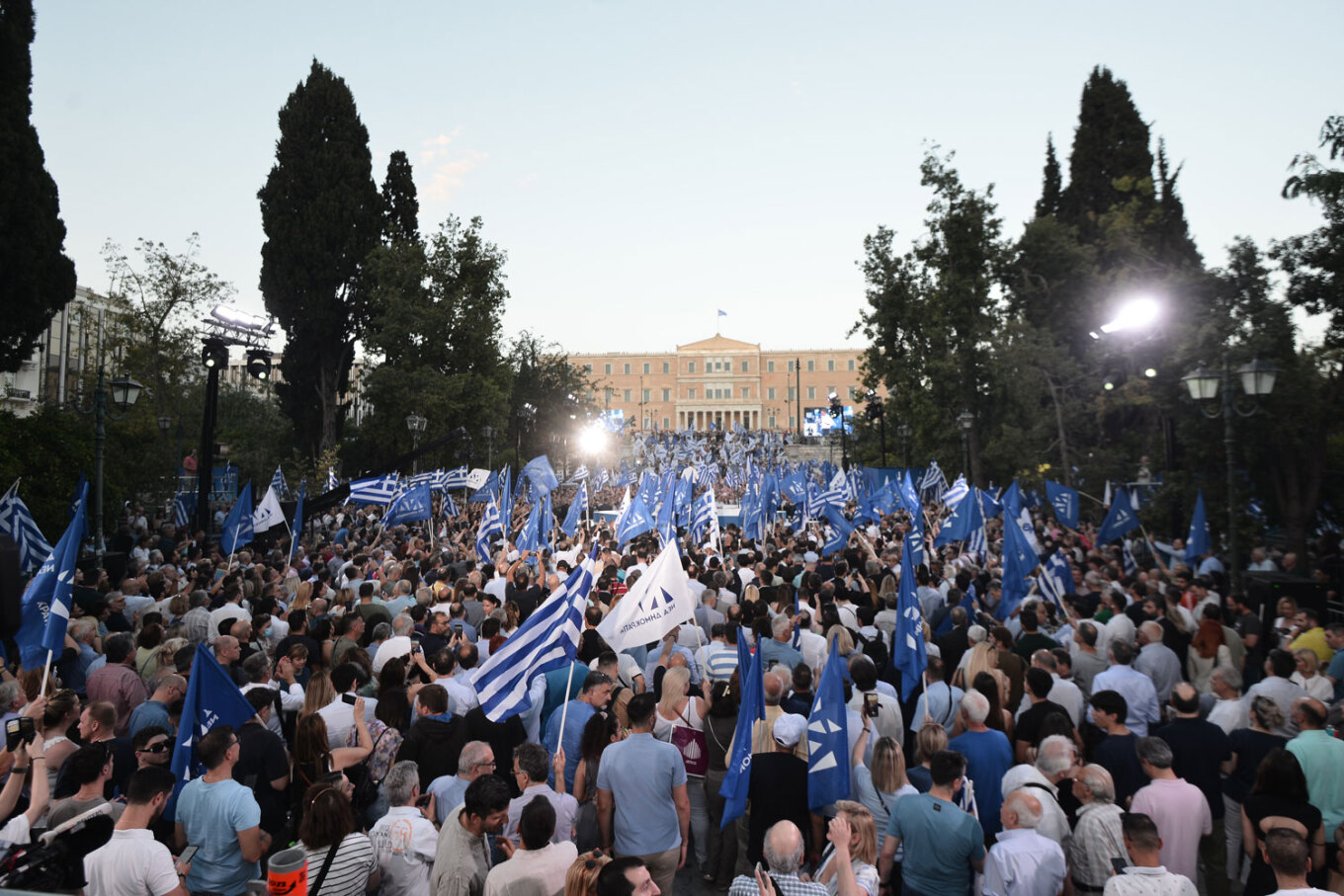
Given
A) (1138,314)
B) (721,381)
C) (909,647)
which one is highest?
(721,381)

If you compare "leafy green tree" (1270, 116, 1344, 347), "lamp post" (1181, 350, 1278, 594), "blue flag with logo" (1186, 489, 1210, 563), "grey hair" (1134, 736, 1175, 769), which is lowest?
"grey hair" (1134, 736, 1175, 769)

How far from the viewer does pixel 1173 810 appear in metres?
4.25

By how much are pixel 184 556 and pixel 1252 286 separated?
1905 centimetres

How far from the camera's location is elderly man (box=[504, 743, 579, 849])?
4.02 metres

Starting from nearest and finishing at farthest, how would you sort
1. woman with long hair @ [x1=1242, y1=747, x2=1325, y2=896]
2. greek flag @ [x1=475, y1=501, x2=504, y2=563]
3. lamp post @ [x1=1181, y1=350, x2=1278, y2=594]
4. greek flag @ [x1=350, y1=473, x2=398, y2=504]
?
1. woman with long hair @ [x1=1242, y1=747, x2=1325, y2=896]
2. lamp post @ [x1=1181, y1=350, x2=1278, y2=594]
3. greek flag @ [x1=475, y1=501, x2=504, y2=563]
4. greek flag @ [x1=350, y1=473, x2=398, y2=504]

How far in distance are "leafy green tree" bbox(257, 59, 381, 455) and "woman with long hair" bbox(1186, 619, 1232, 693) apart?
1272 inches

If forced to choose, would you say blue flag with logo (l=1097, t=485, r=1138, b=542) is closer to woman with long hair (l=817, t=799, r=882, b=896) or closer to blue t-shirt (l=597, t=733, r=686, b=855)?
blue t-shirt (l=597, t=733, r=686, b=855)

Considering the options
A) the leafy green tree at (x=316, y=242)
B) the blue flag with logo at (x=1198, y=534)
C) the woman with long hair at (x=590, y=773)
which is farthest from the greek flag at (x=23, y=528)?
the leafy green tree at (x=316, y=242)

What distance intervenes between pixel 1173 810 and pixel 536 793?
3219mm

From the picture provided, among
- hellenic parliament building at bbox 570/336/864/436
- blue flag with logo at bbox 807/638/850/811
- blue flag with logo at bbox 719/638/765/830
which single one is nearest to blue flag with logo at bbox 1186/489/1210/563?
blue flag with logo at bbox 807/638/850/811

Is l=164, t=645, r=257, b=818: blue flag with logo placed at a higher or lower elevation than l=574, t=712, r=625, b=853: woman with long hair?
higher

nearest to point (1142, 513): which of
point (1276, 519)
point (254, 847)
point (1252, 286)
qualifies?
point (1276, 519)

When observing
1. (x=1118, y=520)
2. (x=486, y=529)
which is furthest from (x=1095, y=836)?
(x=1118, y=520)

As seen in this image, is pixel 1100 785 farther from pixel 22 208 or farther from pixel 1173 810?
pixel 22 208
